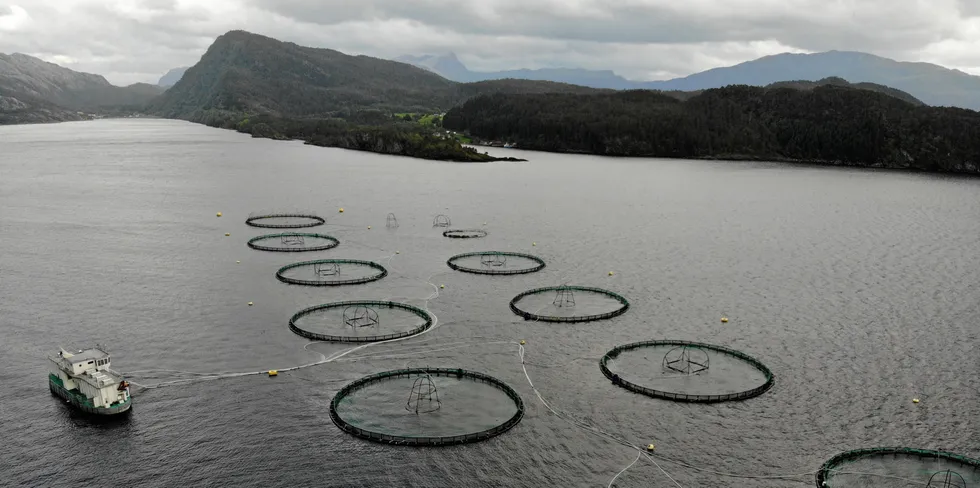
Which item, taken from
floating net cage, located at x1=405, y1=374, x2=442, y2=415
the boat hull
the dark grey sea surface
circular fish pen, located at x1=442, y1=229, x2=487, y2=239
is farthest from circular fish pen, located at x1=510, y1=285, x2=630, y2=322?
the boat hull

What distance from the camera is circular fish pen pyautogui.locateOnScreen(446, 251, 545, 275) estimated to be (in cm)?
8443

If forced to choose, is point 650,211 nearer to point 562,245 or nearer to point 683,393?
point 562,245

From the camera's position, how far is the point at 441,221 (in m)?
118

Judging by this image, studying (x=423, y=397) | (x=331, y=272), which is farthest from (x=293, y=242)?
(x=423, y=397)

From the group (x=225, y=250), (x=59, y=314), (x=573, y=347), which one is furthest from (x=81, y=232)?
(x=573, y=347)

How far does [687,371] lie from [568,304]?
1838 cm

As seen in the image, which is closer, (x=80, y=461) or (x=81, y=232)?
(x=80, y=461)

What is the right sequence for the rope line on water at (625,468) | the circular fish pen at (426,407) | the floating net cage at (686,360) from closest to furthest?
A: the rope line on water at (625,468), the circular fish pen at (426,407), the floating net cage at (686,360)

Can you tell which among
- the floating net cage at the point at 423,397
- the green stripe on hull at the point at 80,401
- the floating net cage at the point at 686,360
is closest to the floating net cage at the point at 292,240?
the green stripe on hull at the point at 80,401

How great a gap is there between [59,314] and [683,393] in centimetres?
5681

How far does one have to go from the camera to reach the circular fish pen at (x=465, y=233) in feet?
343

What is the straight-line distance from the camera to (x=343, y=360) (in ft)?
187

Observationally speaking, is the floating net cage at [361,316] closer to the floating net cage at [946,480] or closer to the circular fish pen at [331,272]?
the circular fish pen at [331,272]

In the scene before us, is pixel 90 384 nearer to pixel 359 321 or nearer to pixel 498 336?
pixel 359 321
